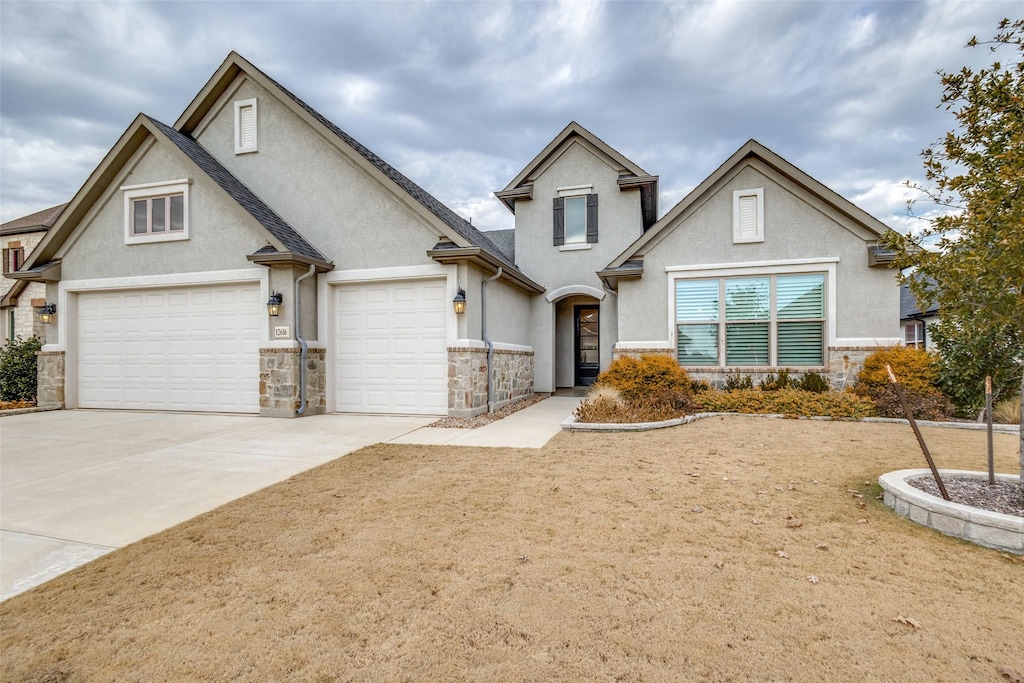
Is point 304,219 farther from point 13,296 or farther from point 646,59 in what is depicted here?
point 13,296

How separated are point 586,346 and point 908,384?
324 inches

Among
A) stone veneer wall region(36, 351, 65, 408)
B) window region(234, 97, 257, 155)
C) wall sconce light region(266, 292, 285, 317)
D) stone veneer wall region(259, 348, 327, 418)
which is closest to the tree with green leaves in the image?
stone veneer wall region(259, 348, 327, 418)

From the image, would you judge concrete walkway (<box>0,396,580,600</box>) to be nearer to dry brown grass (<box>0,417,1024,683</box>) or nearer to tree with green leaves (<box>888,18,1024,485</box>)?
dry brown grass (<box>0,417,1024,683</box>)

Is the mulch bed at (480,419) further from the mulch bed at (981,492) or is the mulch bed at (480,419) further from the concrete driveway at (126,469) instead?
the mulch bed at (981,492)

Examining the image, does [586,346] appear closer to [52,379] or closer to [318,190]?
[318,190]

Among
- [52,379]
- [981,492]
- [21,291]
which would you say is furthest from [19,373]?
[981,492]

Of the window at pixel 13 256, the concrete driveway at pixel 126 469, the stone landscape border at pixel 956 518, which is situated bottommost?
the concrete driveway at pixel 126 469

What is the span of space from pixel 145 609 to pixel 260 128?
36.6 ft

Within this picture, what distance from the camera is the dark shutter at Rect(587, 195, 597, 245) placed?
1397cm

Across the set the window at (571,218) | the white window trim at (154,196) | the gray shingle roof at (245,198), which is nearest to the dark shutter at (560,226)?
the window at (571,218)

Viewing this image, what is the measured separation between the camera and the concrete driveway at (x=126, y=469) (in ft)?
12.0

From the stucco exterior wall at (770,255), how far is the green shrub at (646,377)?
1.08m

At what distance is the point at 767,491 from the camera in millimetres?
4695

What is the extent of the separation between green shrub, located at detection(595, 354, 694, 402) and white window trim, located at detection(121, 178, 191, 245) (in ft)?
32.1
